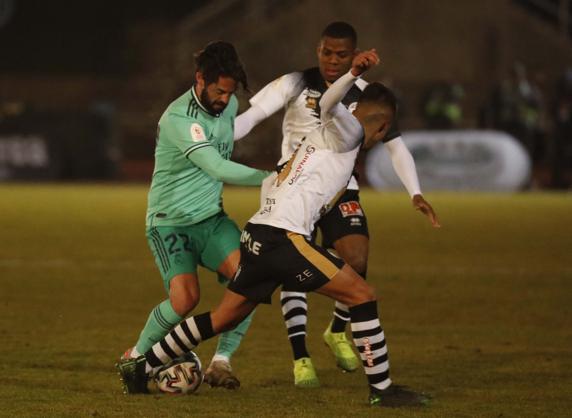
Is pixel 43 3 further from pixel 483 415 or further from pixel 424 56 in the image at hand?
pixel 483 415

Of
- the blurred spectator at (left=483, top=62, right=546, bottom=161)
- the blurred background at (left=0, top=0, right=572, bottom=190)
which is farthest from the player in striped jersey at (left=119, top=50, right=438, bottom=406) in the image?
the blurred spectator at (left=483, top=62, right=546, bottom=161)

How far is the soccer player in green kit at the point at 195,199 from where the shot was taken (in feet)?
23.2

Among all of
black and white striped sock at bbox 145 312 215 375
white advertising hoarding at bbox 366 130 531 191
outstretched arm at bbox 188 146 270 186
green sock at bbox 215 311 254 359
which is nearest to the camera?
outstretched arm at bbox 188 146 270 186

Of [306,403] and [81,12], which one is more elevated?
[81,12]

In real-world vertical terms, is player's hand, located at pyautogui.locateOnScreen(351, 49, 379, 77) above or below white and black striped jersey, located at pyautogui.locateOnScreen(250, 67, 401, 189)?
above

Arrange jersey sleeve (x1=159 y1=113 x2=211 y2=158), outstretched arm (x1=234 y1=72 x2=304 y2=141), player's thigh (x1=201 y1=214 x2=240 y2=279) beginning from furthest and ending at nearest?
1. outstretched arm (x1=234 y1=72 x2=304 y2=141)
2. player's thigh (x1=201 y1=214 x2=240 y2=279)
3. jersey sleeve (x1=159 y1=113 x2=211 y2=158)

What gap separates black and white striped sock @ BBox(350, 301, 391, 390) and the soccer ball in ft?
3.17

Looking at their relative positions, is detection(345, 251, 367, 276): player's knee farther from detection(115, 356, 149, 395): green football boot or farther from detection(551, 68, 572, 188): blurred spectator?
detection(551, 68, 572, 188): blurred spectator

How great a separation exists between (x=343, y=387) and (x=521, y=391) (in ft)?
3.21

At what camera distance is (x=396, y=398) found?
6.73 m

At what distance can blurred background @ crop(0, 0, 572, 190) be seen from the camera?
27797 millimetres

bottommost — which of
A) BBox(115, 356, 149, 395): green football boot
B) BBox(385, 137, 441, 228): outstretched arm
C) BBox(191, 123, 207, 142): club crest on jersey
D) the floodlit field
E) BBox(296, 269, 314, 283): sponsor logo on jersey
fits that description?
the floodlit field

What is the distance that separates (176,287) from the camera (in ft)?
23.8

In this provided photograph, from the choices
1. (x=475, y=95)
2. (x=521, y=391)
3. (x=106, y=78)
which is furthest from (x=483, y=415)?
(x=106, y=78)
